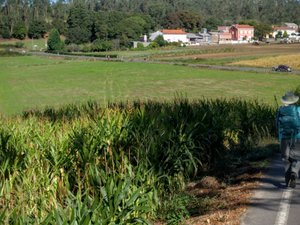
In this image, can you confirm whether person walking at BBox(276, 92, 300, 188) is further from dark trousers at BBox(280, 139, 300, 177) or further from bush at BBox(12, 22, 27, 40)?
bush at BBox(12, 22, 27, 40)

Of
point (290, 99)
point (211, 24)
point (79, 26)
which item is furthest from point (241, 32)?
point (290, 99)

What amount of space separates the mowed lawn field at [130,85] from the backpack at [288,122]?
23.5m

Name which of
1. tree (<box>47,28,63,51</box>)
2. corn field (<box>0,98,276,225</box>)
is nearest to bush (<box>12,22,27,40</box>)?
tree (<box>47,28,63,51</box>)

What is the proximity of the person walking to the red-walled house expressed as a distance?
15094 centimetres

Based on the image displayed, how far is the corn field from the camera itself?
493 cm

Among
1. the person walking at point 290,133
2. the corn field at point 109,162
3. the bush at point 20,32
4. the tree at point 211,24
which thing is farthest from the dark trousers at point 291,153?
the tree at point 211,24

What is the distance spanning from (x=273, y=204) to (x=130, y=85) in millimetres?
44160

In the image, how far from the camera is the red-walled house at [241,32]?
15375cm

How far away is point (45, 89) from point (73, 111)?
37.0 meters

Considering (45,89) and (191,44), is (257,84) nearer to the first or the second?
(45,89)

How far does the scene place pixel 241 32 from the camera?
155 m

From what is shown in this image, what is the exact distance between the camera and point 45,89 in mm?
47750

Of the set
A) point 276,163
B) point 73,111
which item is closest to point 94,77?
point 73,111

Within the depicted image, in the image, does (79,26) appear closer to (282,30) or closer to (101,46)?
(101,46)
